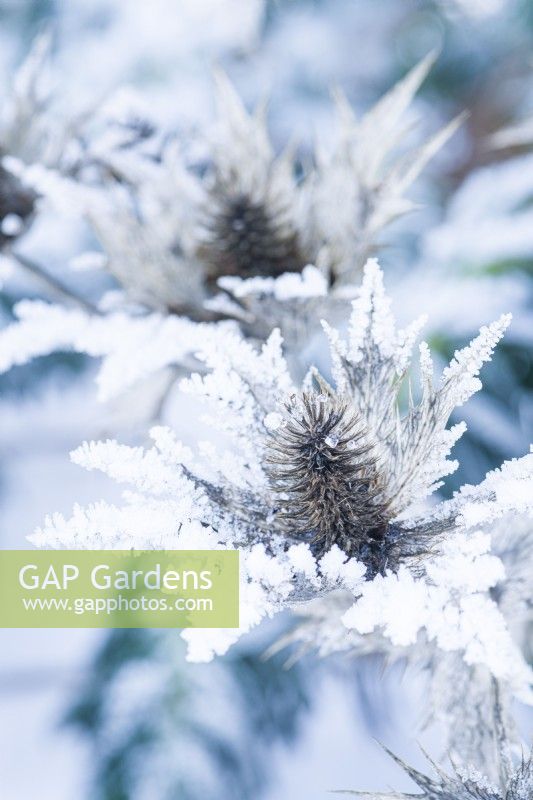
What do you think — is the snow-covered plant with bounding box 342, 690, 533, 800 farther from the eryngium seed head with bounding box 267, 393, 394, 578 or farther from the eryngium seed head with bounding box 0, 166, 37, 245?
the eryngium seed head with bounding box 0, 166, 37, 245

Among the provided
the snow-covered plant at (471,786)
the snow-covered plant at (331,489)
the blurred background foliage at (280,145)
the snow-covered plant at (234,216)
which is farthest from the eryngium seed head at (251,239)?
the snow-covered plant at (471,786)

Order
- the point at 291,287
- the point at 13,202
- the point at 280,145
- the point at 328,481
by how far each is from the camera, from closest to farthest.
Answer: the point at 328,481 < the point at 291,287 < the point at 13,202 < the point at 280,145

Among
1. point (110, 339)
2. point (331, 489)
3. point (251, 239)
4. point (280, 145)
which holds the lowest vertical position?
point (331, 489)

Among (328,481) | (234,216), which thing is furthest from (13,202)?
(328,481)

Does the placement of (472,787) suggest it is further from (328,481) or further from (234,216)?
(234,216)

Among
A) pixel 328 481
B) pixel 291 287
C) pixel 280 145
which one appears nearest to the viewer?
pixel 328 481

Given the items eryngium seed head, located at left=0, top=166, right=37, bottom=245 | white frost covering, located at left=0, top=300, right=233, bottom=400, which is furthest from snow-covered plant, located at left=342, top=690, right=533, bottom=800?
eryngium seed head, located at left=0, top=166, right=37, bottom=245
